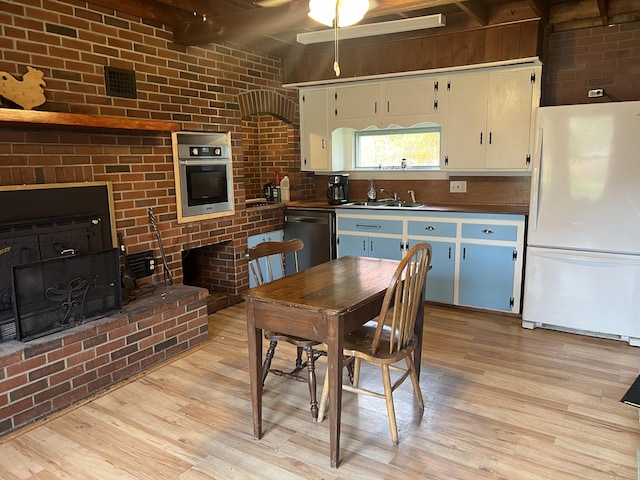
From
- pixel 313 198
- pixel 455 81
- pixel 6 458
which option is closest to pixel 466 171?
pixel 455 81

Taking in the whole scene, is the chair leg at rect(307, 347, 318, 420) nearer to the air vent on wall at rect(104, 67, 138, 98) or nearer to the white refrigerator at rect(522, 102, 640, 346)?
the white refrigerator at rect(522, 102, 640, 346)

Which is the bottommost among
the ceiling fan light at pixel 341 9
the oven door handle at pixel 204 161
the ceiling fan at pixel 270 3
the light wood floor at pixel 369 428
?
the light wood floor at pixel 369 428

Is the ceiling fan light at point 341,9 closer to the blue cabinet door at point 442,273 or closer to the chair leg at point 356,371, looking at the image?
the chair leg at point 356,371

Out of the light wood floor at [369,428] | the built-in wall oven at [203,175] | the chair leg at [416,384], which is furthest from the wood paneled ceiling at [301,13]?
the light wood floor at [369,428]

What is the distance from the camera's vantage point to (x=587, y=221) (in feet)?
11.1

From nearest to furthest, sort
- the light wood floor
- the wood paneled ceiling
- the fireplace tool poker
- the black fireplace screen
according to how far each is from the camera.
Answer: the light wood floor < the black fireplace screen < the wood paneled ceiling < the fireplace tool poker

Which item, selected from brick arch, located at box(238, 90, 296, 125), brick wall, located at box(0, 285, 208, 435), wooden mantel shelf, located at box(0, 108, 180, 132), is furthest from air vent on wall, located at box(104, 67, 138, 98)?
brick wall, located at box(0, 285, 208, 435)

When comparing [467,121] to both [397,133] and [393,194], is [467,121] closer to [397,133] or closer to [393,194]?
[397,133]

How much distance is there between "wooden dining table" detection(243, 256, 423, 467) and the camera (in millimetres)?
1955

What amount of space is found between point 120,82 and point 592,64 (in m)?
3.81

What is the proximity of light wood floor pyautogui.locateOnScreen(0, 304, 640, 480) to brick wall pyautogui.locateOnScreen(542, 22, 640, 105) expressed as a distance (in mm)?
2221

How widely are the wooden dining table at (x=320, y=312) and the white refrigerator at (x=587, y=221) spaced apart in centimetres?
178

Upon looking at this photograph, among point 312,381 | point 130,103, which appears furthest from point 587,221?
point 130,103

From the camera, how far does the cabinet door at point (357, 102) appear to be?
4.51 m
